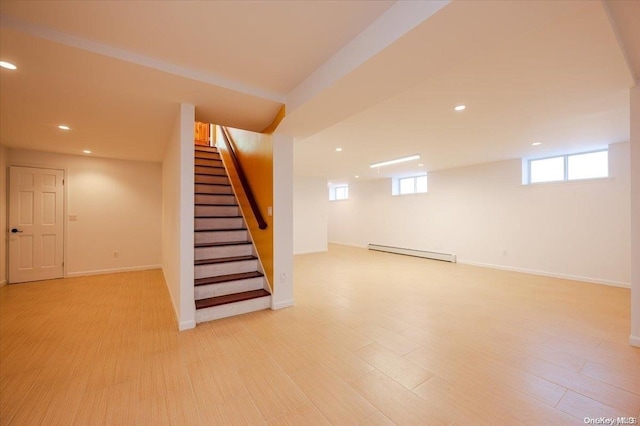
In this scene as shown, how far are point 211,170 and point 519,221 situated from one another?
6.78m

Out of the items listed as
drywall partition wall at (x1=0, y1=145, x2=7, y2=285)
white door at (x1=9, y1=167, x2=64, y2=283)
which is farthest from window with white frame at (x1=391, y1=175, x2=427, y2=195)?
drywall partition wall at (x1=0, y1=145, x2=7, y2=285)

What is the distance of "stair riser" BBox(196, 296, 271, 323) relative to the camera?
302 centimetres

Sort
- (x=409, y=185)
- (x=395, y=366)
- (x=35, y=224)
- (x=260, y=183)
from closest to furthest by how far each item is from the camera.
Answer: (x=395, y=366), (x=260, y=183), (x=35, y=224), (x=409, y=185)

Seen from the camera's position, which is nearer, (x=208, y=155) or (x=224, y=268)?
(x=224, y=268)

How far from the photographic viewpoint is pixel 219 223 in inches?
165

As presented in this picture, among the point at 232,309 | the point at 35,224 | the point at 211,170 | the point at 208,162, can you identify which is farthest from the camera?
the point at 208,162

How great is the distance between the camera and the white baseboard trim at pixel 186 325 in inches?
111

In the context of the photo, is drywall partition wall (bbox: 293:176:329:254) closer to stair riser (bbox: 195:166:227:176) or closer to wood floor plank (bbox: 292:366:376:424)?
stair riser (bbox: 195:166:227:176)

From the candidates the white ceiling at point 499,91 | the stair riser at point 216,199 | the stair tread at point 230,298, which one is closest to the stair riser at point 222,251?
the stair tread at point 230,298

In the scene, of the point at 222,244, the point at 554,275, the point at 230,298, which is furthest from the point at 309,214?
the point at 554,275

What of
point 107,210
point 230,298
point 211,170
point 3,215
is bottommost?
point 230,298

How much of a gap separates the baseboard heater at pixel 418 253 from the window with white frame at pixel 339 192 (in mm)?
2597

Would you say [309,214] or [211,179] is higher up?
[211,179]

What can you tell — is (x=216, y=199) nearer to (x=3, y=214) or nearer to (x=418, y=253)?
(x=3, y=214)
